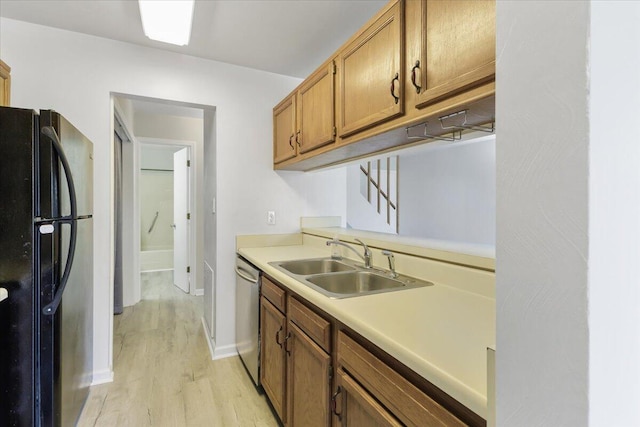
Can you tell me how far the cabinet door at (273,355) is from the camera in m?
1.60

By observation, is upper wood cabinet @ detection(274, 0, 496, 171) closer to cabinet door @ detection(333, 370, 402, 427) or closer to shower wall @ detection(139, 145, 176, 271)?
cabinet door @ detection(333, 370, 402, 427)

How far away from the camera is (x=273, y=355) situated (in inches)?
68.6

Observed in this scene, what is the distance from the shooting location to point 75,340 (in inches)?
65.7

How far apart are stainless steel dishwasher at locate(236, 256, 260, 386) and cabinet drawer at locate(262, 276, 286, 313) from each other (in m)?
0.12

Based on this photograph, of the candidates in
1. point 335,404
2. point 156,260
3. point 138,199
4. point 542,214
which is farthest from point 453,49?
point 156,260

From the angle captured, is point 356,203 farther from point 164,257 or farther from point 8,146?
point 164,257

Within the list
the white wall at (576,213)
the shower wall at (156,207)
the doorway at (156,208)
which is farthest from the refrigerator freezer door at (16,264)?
the shower wall at (156,207)

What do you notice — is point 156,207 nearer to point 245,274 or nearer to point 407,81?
point 245,274

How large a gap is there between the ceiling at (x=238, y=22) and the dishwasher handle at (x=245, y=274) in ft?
5.21

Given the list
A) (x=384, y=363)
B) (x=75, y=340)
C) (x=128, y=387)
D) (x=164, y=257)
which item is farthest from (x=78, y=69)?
(x=164, y=257)

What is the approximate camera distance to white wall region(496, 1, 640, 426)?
1.16 ft

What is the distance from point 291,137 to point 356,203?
5.60ft

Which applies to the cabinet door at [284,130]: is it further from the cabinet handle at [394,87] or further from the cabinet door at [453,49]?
the cabinet door at [453,49]
